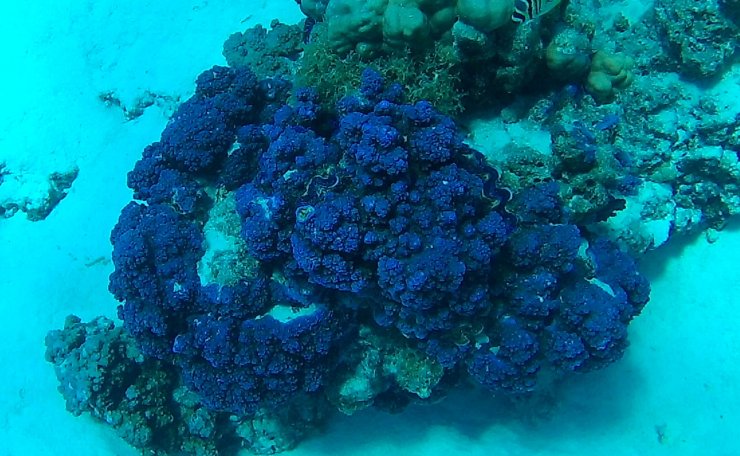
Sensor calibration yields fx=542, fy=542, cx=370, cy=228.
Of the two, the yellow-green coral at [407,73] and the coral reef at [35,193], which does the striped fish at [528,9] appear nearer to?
the yellow-green coral at [407,73]

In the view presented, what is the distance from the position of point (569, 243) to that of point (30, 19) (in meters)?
11.7

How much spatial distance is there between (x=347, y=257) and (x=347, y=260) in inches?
1.0

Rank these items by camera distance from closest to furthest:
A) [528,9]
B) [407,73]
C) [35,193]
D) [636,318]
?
[528,9] → [407,73] → [636,318] → [35,193]

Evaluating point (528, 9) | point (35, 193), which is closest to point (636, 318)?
point (528, 9)

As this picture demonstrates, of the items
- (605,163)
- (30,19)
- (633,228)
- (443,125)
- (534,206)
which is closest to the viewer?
(443,125)

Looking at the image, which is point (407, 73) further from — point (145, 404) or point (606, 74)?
point (145, 404)

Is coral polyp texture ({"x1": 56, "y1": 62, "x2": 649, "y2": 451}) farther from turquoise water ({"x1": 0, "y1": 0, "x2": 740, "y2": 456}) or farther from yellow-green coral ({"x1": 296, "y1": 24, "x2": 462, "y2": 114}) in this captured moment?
turquoise water ({"x1": 0, "y1": 0, "x2": 740, "y2": 456})

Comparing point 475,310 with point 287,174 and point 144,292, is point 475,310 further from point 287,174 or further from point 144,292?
point 144,292

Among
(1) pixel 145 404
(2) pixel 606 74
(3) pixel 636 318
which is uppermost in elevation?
(1) pixel 145 404

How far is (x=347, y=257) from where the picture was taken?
4379mm

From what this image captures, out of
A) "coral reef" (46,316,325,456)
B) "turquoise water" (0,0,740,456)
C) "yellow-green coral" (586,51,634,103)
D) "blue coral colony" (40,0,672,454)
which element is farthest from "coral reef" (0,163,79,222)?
"yellow-green coral" (586,51,634,103)

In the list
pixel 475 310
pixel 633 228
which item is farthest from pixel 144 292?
pixel 633 228

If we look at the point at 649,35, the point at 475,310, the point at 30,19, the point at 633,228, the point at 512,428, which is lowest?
the point at 512,428

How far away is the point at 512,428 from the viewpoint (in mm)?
6762
